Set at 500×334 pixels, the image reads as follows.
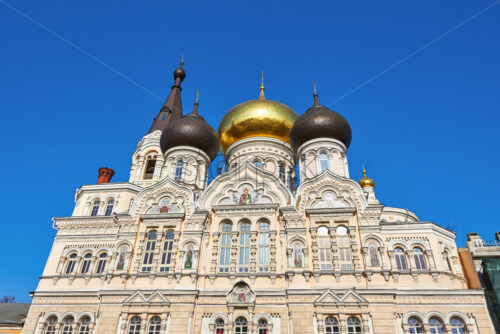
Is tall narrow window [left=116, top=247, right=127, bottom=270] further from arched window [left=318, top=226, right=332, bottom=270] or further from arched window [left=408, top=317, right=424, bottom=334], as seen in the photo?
arched window [left=408, top=317, right=424, bottom=334]

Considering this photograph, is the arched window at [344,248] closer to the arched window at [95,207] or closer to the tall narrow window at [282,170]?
the tall narrow window at [282,170]

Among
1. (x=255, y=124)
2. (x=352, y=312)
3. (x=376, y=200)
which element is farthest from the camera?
(x=376, y=200)

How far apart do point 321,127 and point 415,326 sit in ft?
33.2

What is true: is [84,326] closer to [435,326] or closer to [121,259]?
[121,259]

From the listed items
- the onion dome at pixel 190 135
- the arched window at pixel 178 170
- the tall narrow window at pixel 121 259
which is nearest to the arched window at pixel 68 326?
the tall narrow window at pixel 121 259

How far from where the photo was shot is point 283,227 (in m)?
16.2

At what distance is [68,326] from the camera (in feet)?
50.5

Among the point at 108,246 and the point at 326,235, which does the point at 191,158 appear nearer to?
the point at 108,246

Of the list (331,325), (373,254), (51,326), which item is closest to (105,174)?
(51,326)

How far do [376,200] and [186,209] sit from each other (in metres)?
14.5

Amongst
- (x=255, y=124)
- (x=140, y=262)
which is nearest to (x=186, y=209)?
(x=140, y=262)

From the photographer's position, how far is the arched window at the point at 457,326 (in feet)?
44.3

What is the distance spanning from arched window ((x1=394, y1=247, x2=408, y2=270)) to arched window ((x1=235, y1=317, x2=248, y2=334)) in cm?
669

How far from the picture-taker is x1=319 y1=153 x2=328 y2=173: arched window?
60.9 feet
